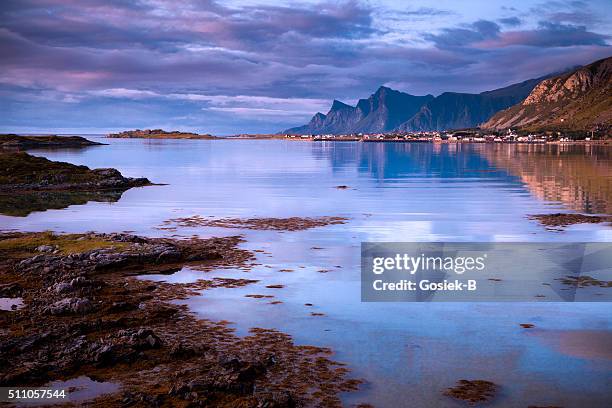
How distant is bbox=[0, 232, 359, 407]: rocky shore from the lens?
14.7 meters

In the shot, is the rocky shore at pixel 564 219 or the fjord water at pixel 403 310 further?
the rocky shore at pixel 564 219

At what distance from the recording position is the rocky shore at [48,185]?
191 feet

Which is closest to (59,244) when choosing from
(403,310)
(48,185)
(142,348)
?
(142,348)

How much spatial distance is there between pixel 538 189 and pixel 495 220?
3087 centimetres

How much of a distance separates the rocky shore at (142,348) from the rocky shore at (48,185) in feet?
100

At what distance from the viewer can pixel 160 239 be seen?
36.9m

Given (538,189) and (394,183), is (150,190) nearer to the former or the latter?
(394,183)

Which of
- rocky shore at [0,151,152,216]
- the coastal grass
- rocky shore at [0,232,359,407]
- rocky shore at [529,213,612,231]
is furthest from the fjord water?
rocky shore at [0,151,152,216]

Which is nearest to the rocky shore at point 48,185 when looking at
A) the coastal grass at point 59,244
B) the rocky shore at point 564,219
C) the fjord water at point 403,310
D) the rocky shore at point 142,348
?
the fjord water at point 403,310

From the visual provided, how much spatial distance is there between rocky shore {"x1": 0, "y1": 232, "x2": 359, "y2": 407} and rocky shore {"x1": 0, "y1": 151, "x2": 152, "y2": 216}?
30585 millimetres

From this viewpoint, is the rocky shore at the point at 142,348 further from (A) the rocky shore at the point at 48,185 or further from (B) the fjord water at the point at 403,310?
(A) the rocky shore at the point at 48,185

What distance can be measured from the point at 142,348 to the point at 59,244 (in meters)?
17.2

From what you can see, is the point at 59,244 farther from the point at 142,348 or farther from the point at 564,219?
the point at 564,219

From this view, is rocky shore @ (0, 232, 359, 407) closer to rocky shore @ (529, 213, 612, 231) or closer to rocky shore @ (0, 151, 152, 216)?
rocky shore @ (529, 213, 612, 231)
